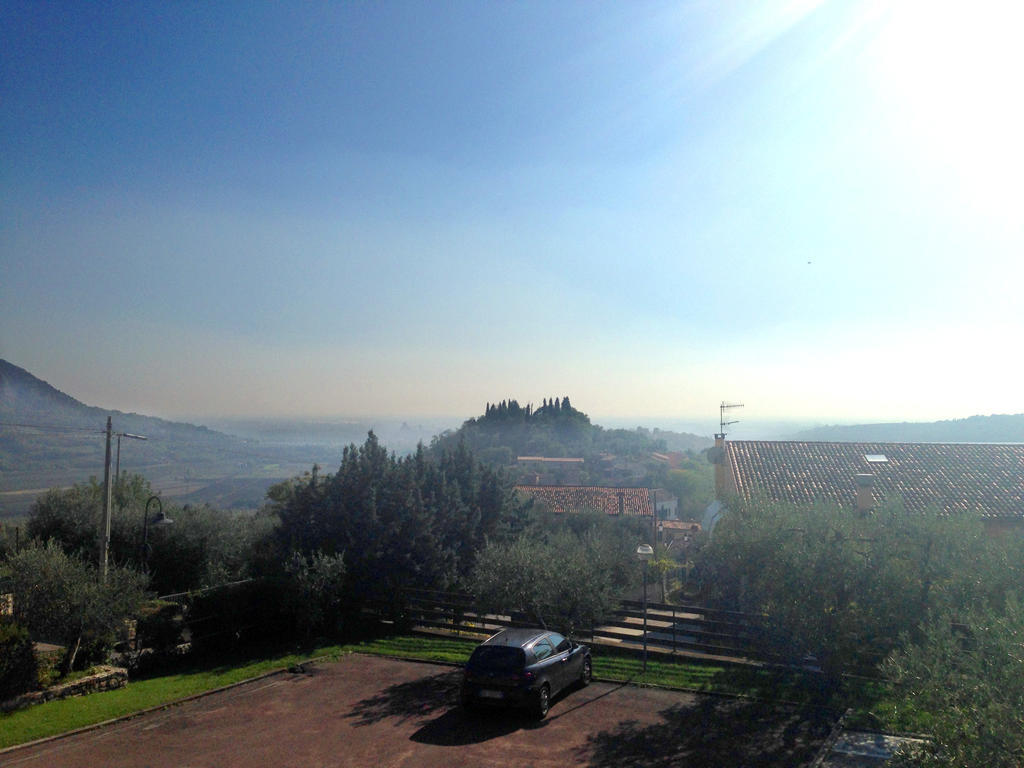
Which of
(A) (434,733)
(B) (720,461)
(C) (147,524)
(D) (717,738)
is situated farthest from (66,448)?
(D) (717,738)

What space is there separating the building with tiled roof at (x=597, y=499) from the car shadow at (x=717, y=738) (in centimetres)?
3047

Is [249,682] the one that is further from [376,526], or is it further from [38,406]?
[38,406]

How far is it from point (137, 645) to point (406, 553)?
23.6 feet

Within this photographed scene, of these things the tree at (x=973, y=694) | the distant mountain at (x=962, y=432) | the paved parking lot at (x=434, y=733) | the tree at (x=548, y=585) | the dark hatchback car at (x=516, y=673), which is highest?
the distant mountain at (x=962, y=432)

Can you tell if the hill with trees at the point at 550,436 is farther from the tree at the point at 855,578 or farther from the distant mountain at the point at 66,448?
the tree at the point at 855,578

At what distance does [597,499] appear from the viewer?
45.2 m

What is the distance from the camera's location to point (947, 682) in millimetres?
5734

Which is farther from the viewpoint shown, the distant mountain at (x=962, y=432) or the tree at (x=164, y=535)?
the distant mountain at (x=962, y=432)

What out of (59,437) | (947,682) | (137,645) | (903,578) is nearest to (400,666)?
(137,645)

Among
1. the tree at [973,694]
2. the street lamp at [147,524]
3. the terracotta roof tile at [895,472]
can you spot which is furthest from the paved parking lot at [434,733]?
the terracotta roof tile at [895,472]

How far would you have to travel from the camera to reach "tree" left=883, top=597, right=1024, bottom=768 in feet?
15.9

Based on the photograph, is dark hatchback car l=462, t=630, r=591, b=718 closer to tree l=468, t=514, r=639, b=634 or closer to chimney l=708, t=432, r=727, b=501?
tree l=468, t=514, r=639, b=634

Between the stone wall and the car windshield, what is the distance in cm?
777

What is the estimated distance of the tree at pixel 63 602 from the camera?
12.4 metres
